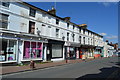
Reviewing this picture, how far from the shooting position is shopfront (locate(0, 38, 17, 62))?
1321 centimetres

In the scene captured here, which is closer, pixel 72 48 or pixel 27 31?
pixel 27 31

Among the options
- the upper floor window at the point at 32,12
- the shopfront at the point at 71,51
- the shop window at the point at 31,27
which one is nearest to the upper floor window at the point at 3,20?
the shop window at the point at 31,27

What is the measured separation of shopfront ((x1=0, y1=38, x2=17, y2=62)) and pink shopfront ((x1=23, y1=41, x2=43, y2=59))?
1.54 m

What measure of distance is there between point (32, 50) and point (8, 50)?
3584 millimetres

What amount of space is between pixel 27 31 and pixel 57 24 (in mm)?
7399

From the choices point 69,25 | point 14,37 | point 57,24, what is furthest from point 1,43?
point 69,25

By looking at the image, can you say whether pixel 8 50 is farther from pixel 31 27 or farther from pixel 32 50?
pixel 31 27

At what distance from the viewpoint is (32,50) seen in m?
16.7

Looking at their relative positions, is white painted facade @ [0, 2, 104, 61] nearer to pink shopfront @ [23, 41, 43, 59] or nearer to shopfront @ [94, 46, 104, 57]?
pink shopfront @ [23, 41, 43, 59]

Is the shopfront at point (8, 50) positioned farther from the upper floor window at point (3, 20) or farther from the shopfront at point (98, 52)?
the shopfront at point (98, 52)

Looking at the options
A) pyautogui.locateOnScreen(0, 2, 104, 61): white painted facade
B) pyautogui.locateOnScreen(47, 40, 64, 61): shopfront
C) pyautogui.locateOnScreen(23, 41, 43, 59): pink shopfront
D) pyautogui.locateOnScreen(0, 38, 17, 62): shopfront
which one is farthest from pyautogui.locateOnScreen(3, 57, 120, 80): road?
pyautogui.locateOnScreen(47, 40, 64, 61): shopfront

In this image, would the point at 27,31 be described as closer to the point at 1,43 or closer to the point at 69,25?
the point at 1,43

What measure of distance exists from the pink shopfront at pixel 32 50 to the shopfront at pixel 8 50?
1539 mm

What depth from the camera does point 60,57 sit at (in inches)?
886
